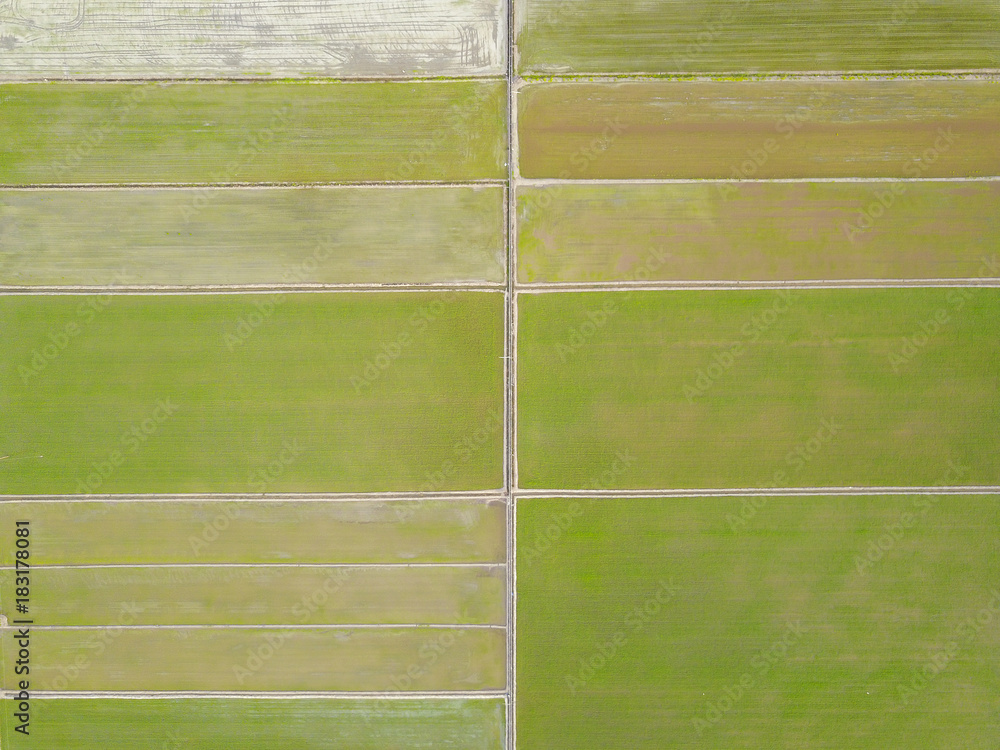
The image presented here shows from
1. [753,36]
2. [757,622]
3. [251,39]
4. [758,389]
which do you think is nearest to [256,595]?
[757,622]

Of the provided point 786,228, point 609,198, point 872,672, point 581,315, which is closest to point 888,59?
point 786,228

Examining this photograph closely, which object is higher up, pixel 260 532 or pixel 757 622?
pixel 260 532

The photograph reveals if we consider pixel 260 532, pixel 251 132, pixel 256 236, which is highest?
pixel 251 132

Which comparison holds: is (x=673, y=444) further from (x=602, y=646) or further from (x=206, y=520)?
(x=206, y=520)

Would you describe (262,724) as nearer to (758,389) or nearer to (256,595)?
(256,595)

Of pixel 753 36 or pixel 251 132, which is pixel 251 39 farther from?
pixel 753 36

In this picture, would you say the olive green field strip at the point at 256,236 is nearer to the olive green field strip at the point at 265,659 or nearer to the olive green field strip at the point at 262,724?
the olive green field strip at the point at 265,659

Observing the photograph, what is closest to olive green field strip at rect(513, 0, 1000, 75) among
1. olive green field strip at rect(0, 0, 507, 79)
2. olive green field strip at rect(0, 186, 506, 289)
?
olive green field strip at rect(0, 0, 507, 79)
